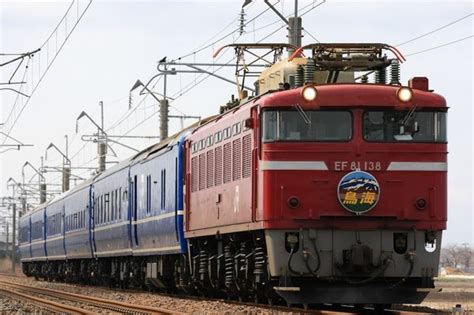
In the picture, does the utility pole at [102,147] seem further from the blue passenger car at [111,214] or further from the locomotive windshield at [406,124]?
the locomotive windshield at [406,124]

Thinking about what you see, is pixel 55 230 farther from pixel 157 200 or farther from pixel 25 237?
pixel 157 200

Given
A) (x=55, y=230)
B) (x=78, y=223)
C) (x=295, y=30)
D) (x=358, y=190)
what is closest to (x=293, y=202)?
(x=358, y=190)

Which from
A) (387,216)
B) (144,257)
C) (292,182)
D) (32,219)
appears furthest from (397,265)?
(32,219)

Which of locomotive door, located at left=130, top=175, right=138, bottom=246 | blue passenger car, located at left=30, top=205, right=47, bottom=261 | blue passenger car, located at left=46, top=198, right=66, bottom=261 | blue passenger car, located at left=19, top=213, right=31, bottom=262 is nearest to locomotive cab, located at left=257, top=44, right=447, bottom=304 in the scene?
locomotive door, located at left=130, top=175, right=138, bottom=246

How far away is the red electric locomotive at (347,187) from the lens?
17.1 metres

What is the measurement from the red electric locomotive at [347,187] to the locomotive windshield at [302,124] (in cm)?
1

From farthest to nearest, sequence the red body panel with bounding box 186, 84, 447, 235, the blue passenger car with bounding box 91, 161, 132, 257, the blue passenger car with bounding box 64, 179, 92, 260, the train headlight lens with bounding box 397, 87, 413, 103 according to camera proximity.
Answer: the blue passenger car with bounding box 64, 179, 92, 260
the blue passenger car with bounding box 91, 161, 132, 257
the train headlight lens with bounding box 397, 87, 413, 103
the red body panel with bounding box 186, 84, 447, 235

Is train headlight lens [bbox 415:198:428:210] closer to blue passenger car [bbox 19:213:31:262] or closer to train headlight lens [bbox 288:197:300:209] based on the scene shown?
train headlight lens [bbox 288:197:300:209]

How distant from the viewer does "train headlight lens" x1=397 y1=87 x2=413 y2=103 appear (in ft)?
57.4

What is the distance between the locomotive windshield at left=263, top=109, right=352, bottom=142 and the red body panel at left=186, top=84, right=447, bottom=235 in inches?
4.0

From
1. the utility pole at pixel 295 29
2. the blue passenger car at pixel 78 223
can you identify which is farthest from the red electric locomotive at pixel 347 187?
the blue passenger car at pixel 78 223

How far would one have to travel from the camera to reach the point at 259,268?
18.5 m

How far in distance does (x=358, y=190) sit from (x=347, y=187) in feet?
0.55

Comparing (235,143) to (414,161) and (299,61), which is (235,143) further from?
(414,161)
